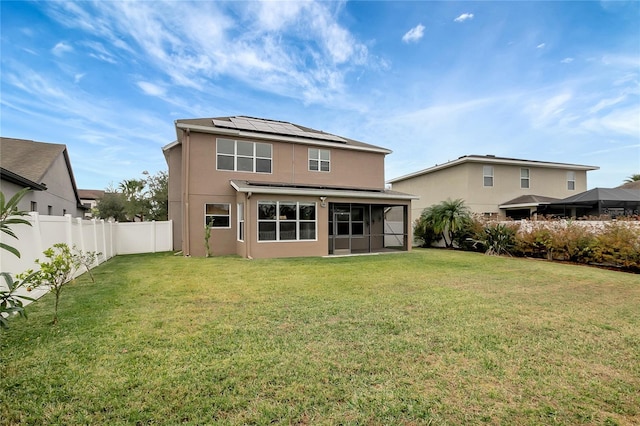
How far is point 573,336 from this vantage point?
4.19 m

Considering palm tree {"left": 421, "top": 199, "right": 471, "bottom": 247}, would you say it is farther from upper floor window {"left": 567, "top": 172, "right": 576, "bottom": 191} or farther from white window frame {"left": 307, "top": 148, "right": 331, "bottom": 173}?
upper floor window {"left": 567, "top": 172, "right": 576, "bottom": 191}

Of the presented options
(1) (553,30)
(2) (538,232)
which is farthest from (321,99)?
(2) (538,232)

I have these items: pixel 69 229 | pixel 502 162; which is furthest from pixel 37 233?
pixel 502 162

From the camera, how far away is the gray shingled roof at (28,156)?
47.1 ft

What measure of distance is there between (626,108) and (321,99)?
15.4 metres

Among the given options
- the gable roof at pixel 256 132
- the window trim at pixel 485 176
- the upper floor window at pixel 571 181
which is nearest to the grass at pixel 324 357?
the gable roof at pixel 256 132

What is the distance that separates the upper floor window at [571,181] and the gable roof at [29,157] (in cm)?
3168

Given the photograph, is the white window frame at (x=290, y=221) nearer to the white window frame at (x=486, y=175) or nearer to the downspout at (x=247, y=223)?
the downspout at (x=247, y=223)

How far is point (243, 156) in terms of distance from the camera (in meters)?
14.4

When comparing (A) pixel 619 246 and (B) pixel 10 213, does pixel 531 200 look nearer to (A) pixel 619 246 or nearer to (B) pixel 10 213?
(A) pixel 619 246

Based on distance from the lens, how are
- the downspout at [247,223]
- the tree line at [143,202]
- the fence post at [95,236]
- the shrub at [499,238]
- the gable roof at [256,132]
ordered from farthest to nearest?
1. the tree line at [143,202]
2. the shrub at [499,238]
3. the gable roof at [256,132]
4. the downspout at [247,223]
5. the fence post at [95,236]

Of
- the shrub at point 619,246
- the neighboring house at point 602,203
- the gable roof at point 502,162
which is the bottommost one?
the shrub at point 619,246

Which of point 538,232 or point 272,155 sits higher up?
point 272,155

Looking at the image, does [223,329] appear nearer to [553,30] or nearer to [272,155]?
[272,155]
